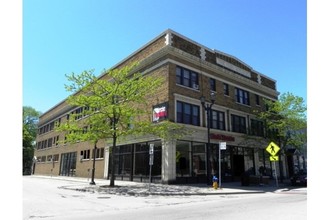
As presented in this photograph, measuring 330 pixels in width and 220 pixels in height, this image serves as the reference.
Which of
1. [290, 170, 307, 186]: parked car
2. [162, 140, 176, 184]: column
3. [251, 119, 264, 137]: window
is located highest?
[251, 119, 264, 137]: window

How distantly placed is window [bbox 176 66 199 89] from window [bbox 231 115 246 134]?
5977 mm

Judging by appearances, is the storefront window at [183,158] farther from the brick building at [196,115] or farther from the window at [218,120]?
the window at [218,120]

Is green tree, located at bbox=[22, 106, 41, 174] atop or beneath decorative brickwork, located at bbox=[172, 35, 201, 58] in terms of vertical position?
beneath

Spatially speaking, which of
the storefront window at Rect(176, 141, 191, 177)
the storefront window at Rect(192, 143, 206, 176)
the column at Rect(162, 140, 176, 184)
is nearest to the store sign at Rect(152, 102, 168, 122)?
the column at Rect(162, 140, 176, 184)

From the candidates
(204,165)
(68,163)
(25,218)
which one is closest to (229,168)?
(204,165)

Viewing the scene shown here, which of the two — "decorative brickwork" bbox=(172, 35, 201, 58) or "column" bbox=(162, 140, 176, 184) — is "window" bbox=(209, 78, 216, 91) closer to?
"decorative brickwork" bbox=(172, 35, 201, 58)

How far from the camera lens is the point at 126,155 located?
27.4 meters

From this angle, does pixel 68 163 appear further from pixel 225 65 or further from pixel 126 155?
pixel 225 65

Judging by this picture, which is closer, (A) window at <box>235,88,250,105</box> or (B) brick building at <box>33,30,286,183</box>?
(B) brick building at <box>33,30,286,183</box>

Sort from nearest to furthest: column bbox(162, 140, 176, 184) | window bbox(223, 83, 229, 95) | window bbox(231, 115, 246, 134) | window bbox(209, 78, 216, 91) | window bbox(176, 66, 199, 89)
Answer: column bbox(162, 140, 176, 184)
window bbox(176, 66, 199, 89)
window bbox(209, 78, 216, 91)
window bbox(231, 115, 246, 134)
window bbox(223, 83, 229, 95)

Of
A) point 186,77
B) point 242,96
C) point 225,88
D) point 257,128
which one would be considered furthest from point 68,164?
point 257,128

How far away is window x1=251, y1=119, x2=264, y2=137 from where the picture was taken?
102ft

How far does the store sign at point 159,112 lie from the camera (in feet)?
76.1

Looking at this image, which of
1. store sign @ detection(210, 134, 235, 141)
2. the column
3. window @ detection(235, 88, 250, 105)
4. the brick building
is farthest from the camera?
window @ detection(235, 88, 250, 105)
